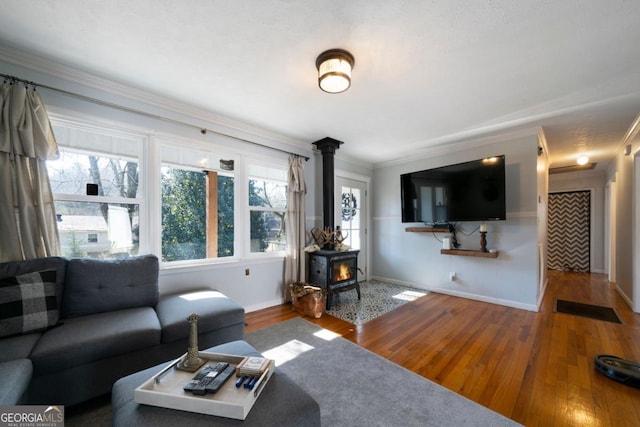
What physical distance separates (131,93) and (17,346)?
7.15 ft

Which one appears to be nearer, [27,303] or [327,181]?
[27,303]

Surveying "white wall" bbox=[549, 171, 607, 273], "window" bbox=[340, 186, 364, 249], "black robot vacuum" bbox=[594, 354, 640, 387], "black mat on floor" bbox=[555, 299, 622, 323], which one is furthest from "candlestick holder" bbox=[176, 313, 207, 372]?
"white wall" bbox=[549, 171, 607, 273]

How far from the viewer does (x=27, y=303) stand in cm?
160

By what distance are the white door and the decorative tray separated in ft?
11.5

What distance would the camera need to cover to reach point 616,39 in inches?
67.8

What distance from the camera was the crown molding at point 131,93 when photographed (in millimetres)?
1946

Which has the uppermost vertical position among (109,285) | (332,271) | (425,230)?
(425,230)

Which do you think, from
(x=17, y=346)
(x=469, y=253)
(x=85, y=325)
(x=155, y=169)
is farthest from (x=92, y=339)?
(x=469, y=253)

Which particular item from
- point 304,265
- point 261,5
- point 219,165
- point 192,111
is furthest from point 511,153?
point 192,111

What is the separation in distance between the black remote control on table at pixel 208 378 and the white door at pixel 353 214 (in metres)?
3.38

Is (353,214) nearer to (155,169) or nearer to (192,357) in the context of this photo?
(155,169)

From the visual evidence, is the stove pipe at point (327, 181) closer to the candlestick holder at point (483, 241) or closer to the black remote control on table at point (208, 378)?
the candlestick holder at point (483, 241)

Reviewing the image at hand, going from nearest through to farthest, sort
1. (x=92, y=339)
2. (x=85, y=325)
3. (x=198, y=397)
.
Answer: (x=198, y=397), (x=92, y=339), (x=85, y=325)

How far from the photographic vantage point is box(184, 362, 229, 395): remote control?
1042 mm
